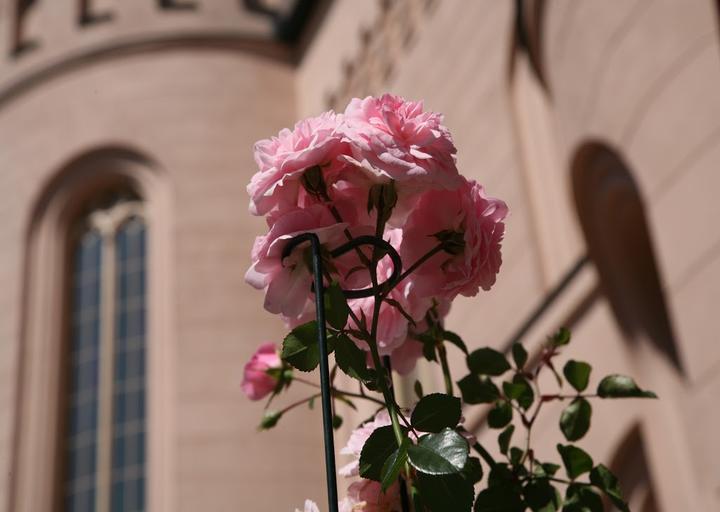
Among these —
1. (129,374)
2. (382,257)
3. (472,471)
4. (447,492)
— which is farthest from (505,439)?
(129,374)

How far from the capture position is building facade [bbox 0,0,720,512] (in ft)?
28.0

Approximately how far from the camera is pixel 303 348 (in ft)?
7.01

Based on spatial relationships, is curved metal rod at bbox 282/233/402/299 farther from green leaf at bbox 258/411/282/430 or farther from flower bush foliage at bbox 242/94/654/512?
green leaf at bbox 258/411/282/430

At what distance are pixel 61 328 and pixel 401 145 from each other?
14.1m

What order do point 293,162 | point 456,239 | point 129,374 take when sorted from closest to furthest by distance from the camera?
point 293,162 < point 456,239 < point 129,374

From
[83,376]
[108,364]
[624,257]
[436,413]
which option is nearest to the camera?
[436,413]

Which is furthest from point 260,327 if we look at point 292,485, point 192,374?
point 292,485

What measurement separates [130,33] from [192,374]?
14.9 ft

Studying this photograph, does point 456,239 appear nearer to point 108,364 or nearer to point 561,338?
point 561,338

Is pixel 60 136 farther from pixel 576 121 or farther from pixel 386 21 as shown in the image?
pixel 576 121

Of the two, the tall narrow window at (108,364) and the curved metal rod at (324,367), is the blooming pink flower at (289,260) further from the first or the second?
the tall narrow window at (108,364)

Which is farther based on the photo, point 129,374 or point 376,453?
point 129,374

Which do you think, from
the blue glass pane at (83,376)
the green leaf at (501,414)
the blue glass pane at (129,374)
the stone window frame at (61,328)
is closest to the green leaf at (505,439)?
the green leaf at (501,414)

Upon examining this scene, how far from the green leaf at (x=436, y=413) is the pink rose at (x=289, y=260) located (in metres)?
0.29
